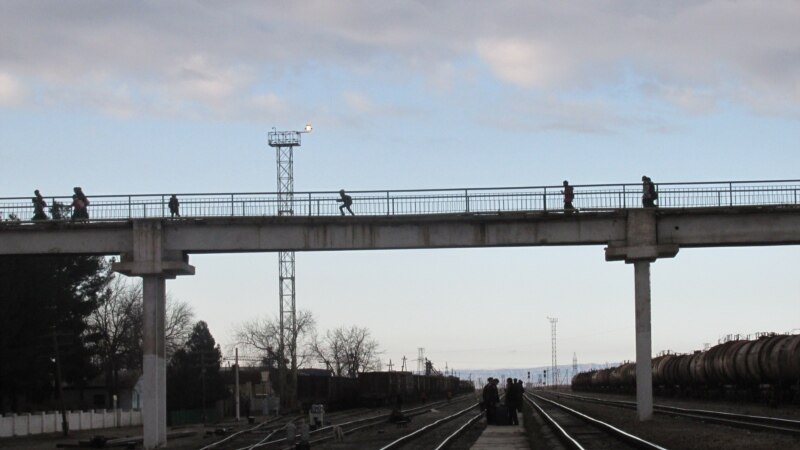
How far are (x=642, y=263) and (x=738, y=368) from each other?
1481 cm

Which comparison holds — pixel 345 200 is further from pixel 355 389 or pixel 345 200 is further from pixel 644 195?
pixel 355 389

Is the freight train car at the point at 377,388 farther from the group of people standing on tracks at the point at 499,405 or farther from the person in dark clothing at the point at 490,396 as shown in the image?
the person in dark clothing at the point at 490,396

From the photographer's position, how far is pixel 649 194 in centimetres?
3541

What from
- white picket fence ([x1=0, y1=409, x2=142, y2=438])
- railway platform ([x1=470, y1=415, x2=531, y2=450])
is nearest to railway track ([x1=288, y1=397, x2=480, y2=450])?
railway platform ([x1=470, y1=415, x2=531, y2=450])

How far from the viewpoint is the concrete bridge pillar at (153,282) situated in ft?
113

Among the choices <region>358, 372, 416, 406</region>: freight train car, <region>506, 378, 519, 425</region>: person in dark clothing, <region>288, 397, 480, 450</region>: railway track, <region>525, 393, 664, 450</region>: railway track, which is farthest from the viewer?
<region>358, 372, 416, 406</region>: freight train car

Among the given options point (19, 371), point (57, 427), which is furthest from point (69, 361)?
point (57, 427)

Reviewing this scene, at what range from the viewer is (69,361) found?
65.6m

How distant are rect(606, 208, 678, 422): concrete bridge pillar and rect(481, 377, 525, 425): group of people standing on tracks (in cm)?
439

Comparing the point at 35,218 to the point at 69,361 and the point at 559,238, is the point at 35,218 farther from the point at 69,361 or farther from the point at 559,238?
the point at 69,361

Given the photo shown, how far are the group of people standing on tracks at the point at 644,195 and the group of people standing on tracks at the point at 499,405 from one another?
6.37 meters

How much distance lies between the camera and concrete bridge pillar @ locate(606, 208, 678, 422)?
3491 cm

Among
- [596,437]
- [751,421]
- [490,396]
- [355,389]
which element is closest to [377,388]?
[355,389]

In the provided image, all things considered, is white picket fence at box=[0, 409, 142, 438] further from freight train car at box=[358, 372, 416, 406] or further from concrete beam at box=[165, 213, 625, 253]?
freight train car at box=[358, 372, 416, 406]
